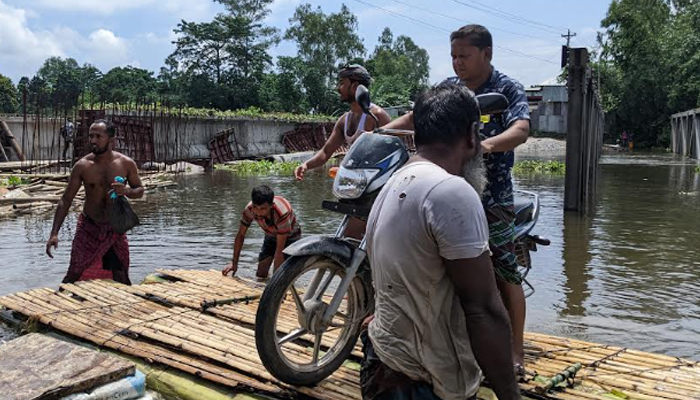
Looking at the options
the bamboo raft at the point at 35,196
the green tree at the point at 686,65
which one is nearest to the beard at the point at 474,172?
the bamboo raft at the point at 35,196

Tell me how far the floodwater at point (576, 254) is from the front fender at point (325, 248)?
290cm

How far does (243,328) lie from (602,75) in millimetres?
47753

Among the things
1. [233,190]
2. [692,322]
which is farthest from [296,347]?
[233,190]

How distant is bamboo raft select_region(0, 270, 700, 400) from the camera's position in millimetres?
3330

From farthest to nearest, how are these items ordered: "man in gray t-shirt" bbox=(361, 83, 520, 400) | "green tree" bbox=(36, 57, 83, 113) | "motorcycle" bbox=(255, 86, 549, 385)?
"green tree" bbox=(36, 57, 83, 113), "motorcycle" bbox=(255, 86, 549, 385), "man in gray t-shirt" bbox=(361, 83, 520, 400)

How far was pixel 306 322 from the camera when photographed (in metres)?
3.29

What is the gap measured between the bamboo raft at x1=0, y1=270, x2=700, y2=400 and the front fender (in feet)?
2.28

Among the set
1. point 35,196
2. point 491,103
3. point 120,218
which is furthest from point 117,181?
point 35,196

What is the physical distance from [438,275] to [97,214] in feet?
15.1

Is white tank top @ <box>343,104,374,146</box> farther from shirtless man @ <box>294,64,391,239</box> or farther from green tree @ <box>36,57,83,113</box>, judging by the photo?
green tree @ <box>36,57,83,113</box>

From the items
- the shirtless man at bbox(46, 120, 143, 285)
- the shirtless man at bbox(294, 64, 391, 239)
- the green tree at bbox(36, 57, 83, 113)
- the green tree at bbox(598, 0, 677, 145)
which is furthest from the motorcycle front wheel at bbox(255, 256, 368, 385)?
the green tree at bbox(598, 0, 677, 145)

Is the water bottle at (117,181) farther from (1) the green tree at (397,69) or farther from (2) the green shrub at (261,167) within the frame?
(1) the green tree at (397,69)

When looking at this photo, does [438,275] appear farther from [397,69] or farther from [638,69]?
[397,69]

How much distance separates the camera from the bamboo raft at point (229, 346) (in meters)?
3.33
